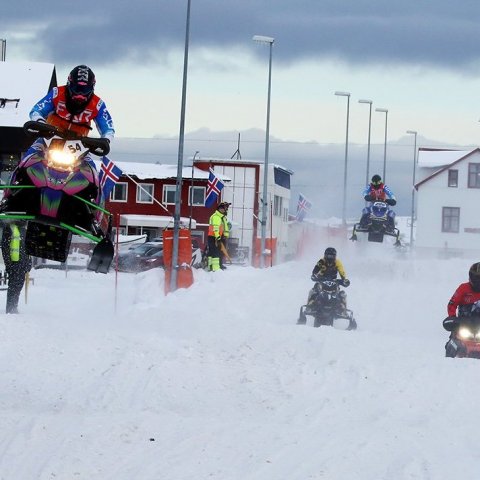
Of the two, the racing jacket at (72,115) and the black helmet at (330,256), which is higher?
the racing jacket at (72,115)

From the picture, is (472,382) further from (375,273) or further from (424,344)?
(375,273)

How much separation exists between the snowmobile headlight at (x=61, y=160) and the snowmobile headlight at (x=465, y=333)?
6.47 metres

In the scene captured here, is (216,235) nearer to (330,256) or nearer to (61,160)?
(330,256)

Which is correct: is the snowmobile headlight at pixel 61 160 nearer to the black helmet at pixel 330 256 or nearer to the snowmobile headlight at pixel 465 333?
the snowmobile headlight at pixel 465 333

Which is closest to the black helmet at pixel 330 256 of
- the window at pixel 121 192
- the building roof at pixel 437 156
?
the window at pixel 121 192

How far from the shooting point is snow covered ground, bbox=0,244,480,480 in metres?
8.06

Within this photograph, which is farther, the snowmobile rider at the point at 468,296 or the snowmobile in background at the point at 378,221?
the snowmobile in background at the point at 378,221

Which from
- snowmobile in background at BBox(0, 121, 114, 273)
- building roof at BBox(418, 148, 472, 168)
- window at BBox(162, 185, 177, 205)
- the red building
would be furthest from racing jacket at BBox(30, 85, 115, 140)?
building roof at BBox(418, 148, 472, 168)

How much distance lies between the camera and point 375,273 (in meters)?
33.4

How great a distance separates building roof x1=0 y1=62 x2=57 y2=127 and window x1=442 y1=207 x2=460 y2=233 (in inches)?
1177

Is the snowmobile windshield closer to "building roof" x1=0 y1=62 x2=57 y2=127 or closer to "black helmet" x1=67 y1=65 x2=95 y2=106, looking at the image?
"black helmet" x1=67 y1=65 x2=95 y2=106

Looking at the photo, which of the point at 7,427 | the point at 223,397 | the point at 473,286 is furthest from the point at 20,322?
the point at 473,286

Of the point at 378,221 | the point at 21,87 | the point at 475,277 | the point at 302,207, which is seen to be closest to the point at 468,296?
the point at 475,277

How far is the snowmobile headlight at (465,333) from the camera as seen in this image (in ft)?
48.8
